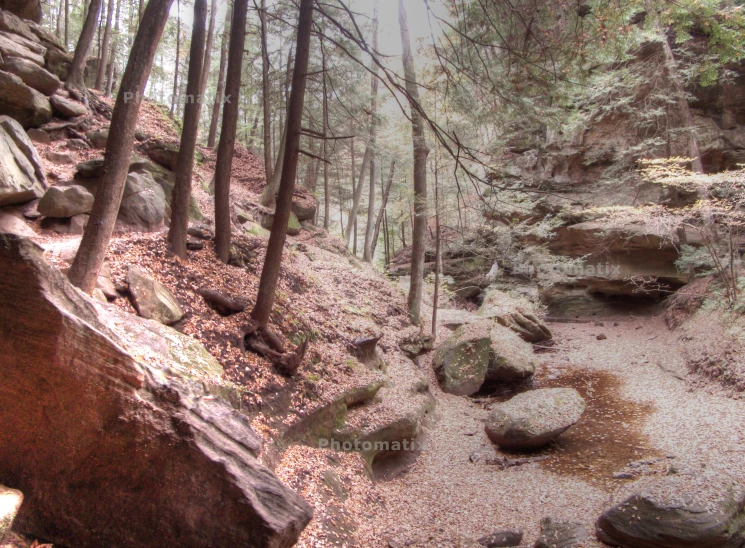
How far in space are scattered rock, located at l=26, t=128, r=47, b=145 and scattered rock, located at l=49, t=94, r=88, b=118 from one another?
1073 millimetres

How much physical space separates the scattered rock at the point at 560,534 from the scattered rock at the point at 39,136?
1221cm

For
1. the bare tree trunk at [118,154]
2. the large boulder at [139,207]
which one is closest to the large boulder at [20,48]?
the large boulder at [139,207]

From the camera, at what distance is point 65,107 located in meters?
10.4

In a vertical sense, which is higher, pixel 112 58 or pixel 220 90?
pixel 112 58

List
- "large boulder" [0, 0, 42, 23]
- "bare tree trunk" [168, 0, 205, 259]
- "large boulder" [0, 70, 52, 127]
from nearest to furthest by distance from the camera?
"bare tree trunk" [168, 0, 205, 259]
"large boulder" [0, 70, 52, 127]
"large boulder" [0, 0, 42, 23]

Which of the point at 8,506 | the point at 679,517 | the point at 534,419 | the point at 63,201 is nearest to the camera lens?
the point at 8,506

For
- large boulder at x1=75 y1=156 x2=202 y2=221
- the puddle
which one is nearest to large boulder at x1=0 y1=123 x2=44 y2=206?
large boulder at x1=75 y1=156 x2=202 y2=221

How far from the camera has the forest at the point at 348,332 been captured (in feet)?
9.33

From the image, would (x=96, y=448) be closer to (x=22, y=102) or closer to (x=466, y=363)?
(x=466, y=363)

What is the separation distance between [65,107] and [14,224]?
5558 mm

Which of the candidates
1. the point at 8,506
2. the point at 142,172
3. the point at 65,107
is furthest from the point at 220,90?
the point at 8,506

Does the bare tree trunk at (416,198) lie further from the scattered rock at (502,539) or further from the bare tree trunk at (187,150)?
the scattered rock at (502,539)

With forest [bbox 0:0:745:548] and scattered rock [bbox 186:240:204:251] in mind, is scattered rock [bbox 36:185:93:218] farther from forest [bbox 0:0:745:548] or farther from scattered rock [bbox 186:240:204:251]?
scattered rock [bbox 186:240:204:251]

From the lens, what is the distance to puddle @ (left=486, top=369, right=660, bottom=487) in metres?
6.88
